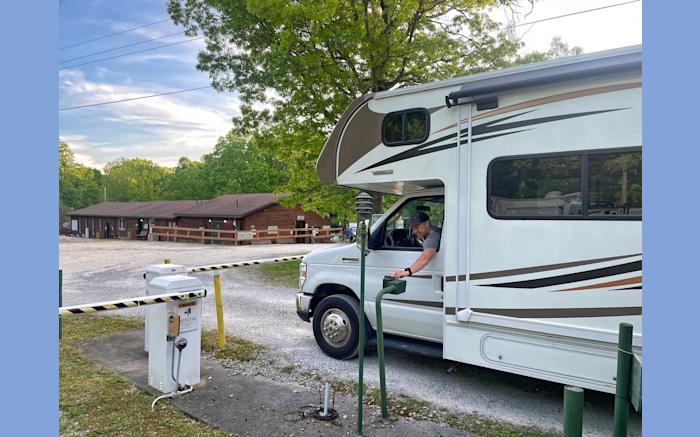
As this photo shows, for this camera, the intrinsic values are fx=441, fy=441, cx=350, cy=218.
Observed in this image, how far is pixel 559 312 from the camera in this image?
3.96 metres

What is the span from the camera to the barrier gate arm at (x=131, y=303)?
13.0ft

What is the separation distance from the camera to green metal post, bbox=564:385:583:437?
5.82 ft

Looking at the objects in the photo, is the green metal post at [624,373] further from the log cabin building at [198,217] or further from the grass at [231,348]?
the log cabin building at [198,217]

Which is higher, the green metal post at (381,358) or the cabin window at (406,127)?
the cabin window at (406,127)

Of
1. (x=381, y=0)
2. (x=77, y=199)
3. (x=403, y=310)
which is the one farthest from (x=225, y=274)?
(x=77, y=199)

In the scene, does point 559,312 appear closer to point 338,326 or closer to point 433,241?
point 433,241

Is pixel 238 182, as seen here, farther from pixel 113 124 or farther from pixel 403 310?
pixel 403 310

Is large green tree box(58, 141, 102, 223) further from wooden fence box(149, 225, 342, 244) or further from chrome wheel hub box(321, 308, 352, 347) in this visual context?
chrome wheel hub box(321, 308, 352, 347)

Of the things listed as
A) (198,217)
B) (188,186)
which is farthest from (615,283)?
(188,186)

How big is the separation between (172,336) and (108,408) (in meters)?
0.86

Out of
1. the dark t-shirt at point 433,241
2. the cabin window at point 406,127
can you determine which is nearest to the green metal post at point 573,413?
the dark t-shirt at point 433,241

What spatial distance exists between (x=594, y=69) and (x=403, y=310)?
3125mm

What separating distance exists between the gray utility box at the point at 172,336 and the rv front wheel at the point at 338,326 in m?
1.66

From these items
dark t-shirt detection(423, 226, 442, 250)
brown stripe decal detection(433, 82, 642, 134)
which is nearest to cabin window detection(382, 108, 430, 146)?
brown stripe decal detection(433, 82, 642, 134)
